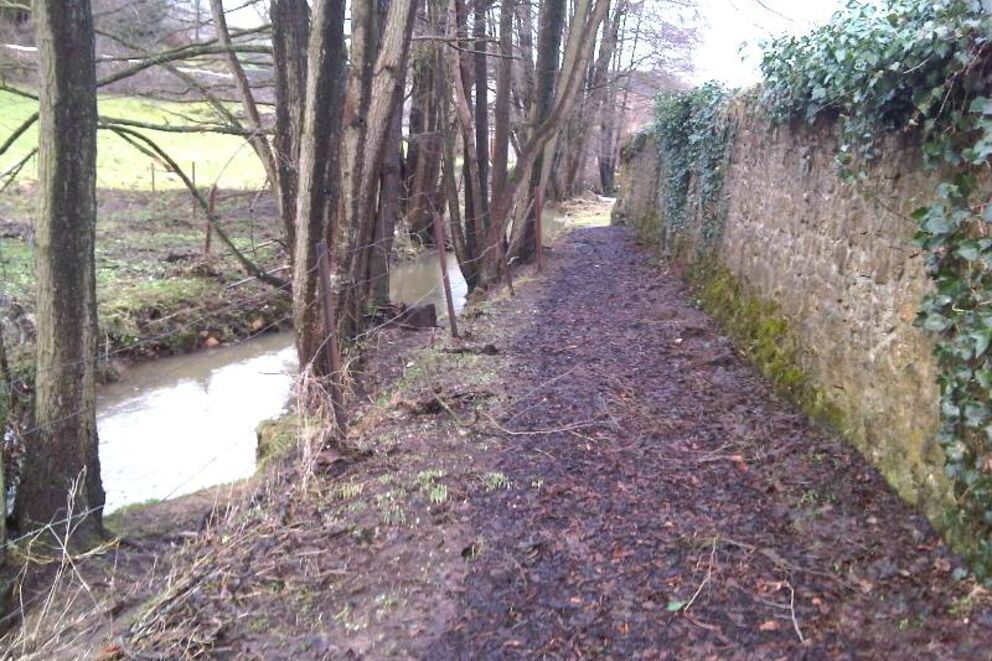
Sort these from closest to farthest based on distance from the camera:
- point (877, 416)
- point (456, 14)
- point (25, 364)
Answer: point (877, 416), point (25, 364), point (456, 14)

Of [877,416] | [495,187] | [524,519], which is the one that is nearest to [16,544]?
[524,519]

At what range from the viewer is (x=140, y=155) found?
24844mm

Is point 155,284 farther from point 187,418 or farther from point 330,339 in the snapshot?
point 330,339

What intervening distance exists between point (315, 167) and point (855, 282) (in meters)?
4.08

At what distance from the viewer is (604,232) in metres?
18.7

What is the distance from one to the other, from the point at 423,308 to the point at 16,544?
584 centimetres

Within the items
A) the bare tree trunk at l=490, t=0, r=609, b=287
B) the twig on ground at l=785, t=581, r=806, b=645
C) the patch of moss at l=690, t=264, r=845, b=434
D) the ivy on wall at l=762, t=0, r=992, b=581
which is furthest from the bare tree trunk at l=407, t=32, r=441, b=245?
the twig on ground at l=785, t=581, r=806, b=645

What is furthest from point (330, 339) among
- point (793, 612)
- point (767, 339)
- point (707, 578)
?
point (767, 339)

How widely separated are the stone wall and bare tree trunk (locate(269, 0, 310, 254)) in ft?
14.4

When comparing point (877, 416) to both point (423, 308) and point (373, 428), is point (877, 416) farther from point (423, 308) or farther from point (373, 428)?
point (423, 308)

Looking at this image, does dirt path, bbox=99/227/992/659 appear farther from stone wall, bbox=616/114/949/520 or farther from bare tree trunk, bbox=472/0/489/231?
bare tree trunk, bbox=472/0/489/231

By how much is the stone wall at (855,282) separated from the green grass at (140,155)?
15.1 metres

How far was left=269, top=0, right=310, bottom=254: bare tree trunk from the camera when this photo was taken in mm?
7598

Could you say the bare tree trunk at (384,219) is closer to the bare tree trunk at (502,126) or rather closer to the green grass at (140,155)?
the bare tree trunk at (502,126)
